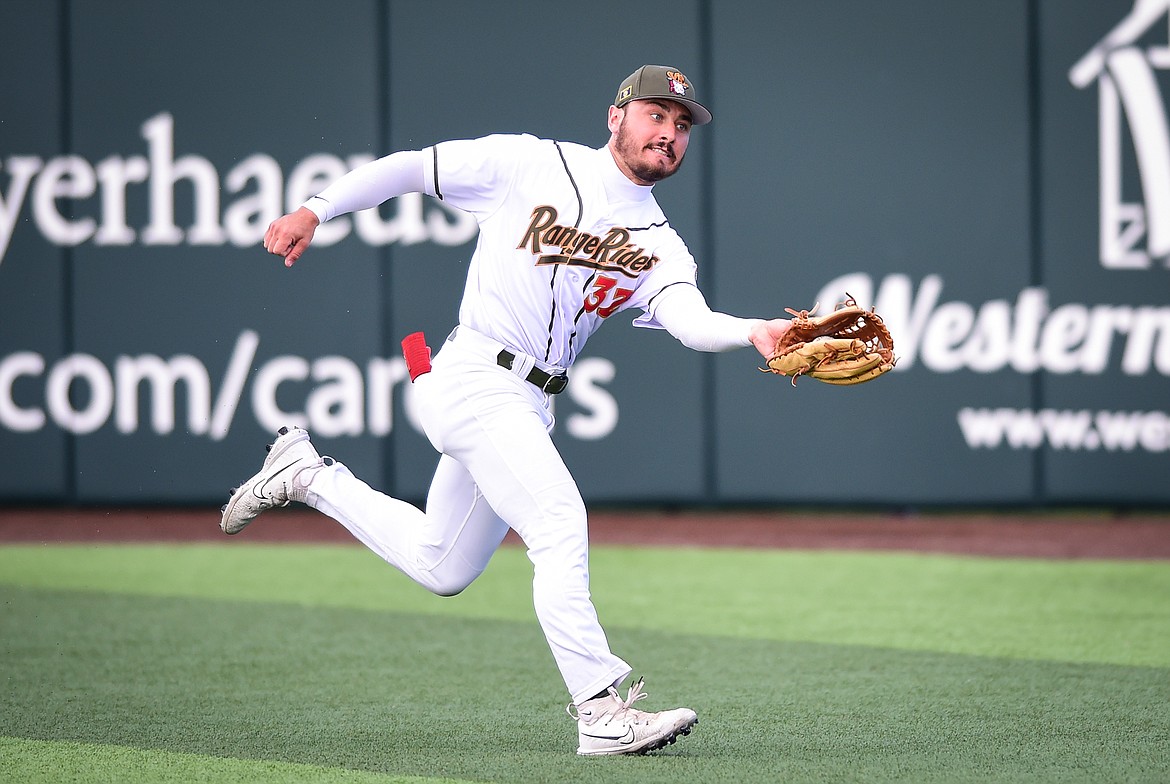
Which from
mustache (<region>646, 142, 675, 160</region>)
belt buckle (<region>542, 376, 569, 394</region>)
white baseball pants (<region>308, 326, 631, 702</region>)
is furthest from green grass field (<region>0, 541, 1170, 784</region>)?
mustache (<region>646, 142, 675, 160</region>)

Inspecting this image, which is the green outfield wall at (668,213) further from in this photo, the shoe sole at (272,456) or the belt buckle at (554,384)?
the belt buckle at (554,384)

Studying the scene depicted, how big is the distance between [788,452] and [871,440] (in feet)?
1.68

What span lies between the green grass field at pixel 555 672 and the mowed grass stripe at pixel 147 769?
0.04 ft

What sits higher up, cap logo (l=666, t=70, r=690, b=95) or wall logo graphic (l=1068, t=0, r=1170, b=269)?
wall logo graphic (l=1068, t=0, r=1170, b=269)

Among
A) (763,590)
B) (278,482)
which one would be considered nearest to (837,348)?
(278,482)

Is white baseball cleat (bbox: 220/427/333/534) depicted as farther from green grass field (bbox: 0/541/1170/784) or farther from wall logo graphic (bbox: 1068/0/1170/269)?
wall logo graphic (bbox: 1068/0/1170/269)

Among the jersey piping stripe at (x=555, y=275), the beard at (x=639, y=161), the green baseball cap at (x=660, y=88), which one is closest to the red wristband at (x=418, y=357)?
the jersey piping stripe at (x=555, y=275)

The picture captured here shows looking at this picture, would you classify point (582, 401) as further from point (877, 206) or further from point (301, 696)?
point (301, 696)

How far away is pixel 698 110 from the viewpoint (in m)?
4.45

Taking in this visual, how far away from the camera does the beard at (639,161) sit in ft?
14.5

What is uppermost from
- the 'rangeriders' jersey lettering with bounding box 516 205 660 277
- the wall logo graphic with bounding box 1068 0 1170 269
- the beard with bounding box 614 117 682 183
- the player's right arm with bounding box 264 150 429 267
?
the wall logo graphic with bounding box 1068 0 1170 269

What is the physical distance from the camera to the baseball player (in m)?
4.12

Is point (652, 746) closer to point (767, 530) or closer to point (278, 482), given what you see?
point (278, 482)

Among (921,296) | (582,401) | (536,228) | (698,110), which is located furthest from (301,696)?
(921,296)
